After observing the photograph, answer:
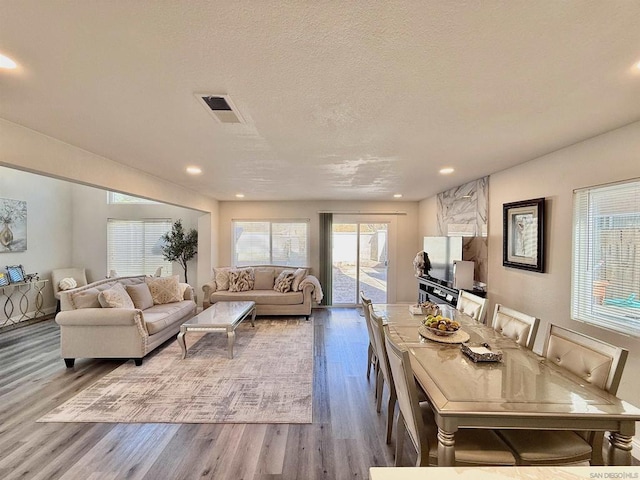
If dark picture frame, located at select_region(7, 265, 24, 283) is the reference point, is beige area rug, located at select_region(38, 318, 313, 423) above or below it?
below

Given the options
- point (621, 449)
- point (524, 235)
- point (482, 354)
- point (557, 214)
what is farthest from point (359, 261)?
point (621, 449)

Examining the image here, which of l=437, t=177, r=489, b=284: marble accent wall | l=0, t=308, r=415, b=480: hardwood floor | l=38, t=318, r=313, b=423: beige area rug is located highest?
l=437, t=177, r=489, b=284: marble accent wall

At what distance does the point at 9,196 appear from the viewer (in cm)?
500

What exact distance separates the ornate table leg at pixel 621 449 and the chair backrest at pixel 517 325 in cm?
78

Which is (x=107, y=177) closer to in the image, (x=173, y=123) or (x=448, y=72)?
(x=173, y=123)

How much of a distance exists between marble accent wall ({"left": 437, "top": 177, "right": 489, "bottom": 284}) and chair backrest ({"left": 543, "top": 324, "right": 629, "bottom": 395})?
2.09 m

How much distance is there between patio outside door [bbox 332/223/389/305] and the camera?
6562 mm

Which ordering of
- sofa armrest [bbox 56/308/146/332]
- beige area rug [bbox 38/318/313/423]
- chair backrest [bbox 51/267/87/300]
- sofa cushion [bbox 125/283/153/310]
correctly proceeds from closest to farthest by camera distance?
beige area rug [bbox 38/318/313/423] → sofa armrest [bbox 56/308/146/332] → sofa cushion [bbox 125/283/153/310] → chair backrest [bbox 51/267/87/300]

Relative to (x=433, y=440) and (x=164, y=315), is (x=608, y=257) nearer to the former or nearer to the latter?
(x=433, y=440)

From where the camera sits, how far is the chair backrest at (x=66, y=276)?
566 cm

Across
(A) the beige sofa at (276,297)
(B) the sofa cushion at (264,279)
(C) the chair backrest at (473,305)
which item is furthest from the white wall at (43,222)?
(C) the chair backrest at (473,305)

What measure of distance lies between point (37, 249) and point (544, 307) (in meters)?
7.97

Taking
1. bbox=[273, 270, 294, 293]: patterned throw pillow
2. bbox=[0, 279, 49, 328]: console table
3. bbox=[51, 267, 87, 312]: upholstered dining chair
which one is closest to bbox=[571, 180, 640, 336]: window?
bbox=[273, 270, 294, 293]: patterned throw pillow

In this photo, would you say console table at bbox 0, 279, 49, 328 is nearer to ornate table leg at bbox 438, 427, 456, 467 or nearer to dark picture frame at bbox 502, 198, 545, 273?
ornate table leg at bbox 438, 427, 456, 467
